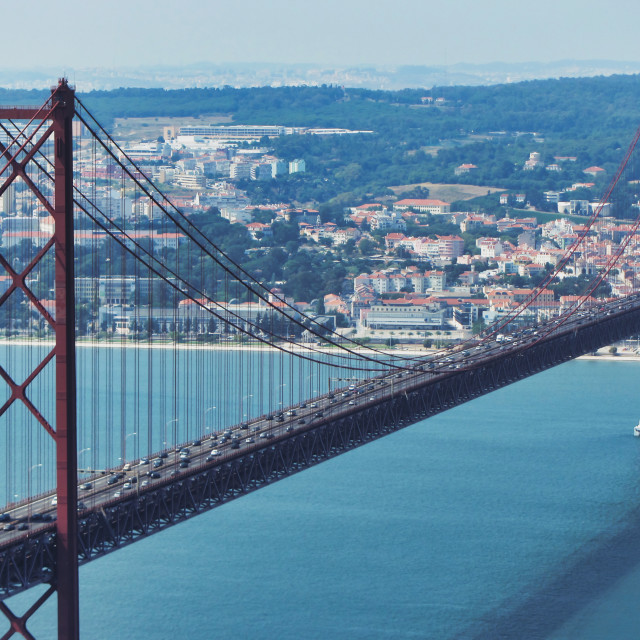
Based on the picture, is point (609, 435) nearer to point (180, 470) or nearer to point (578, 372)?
point (578, 372)

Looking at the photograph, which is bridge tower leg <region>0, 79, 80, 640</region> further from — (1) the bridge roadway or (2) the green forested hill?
(2) the green forested hill

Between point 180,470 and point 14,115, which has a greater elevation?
point 14,115

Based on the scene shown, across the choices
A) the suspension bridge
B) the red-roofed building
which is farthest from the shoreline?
the red-roofed building

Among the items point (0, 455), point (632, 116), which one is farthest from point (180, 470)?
point (632, 116)

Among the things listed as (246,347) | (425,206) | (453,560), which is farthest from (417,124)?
(453,560)

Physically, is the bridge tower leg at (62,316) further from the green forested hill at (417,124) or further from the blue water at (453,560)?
the green forested hill at (417,124)
